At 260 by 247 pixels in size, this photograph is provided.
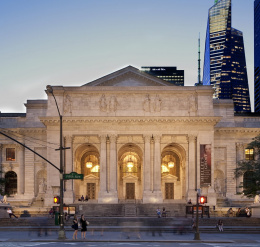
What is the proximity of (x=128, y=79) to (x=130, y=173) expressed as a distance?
14.7 meters

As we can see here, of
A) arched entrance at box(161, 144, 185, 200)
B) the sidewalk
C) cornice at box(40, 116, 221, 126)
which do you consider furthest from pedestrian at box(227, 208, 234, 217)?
the sidewalk

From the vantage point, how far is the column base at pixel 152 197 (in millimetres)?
58000

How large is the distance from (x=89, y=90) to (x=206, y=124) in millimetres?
16476

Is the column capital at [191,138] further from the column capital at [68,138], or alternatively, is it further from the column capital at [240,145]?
the column capital at [68,138]

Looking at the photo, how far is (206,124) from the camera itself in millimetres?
59375

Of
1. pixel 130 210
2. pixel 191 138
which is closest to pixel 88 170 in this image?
pixel 130 210

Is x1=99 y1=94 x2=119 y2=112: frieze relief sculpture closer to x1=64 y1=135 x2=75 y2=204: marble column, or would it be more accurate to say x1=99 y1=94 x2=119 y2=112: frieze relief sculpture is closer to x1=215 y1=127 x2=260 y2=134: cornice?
x1=64 y1=135 x2=75 y2=204: marble column

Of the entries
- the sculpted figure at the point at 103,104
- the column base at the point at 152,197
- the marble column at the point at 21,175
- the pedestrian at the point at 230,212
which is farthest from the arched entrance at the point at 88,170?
the pedestrian at the point at 230,212

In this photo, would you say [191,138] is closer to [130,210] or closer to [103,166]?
[103,166]

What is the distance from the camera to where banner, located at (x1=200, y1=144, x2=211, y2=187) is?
57.8 metres

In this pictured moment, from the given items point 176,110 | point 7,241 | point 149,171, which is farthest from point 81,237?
point 176,110

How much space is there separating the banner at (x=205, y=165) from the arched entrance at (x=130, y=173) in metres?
11.0

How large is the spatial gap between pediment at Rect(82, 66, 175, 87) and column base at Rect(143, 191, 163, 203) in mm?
15166

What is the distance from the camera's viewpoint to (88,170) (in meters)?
67.9
